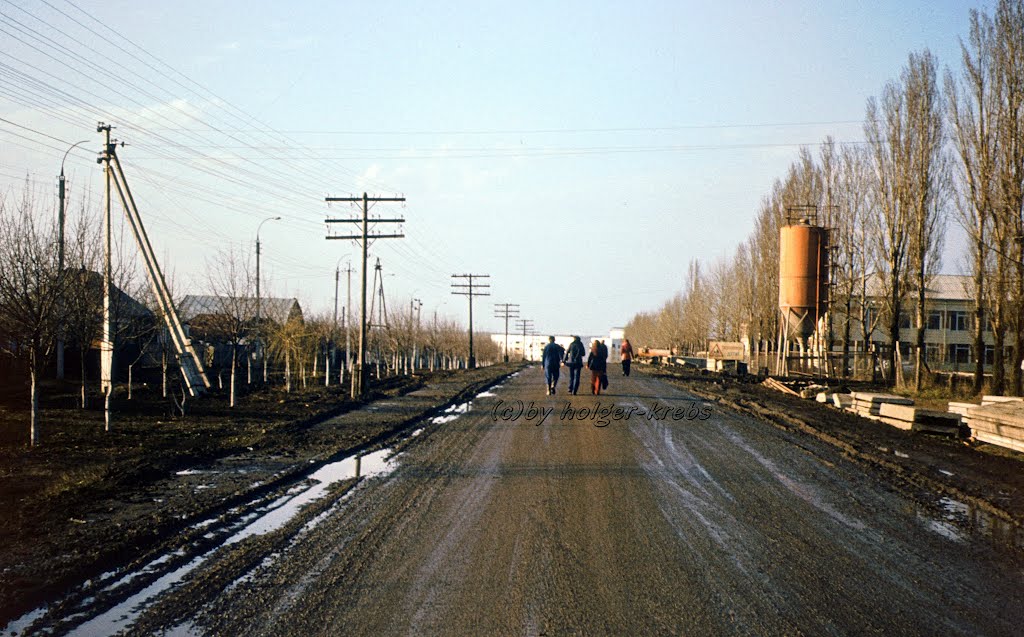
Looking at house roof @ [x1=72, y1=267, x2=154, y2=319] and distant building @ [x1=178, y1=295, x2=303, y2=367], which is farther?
distant building @ [x1=178, y1=295, x2=303, y2=367]

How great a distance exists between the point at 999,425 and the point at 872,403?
6171 mm

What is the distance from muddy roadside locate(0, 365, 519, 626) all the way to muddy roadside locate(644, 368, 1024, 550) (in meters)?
8.00

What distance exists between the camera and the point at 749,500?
372 inches

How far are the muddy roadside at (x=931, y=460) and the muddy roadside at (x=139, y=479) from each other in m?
8.00

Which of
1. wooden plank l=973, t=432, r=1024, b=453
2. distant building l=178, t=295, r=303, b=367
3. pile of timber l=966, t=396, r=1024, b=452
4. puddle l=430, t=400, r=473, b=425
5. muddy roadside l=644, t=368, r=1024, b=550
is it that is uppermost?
distant building l=178, t=295, r=303, b=367

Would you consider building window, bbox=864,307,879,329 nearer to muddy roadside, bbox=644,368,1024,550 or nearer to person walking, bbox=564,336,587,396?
muddy roadside, bbox=644,368,1024,550

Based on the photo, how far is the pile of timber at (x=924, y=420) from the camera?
16.3 meters

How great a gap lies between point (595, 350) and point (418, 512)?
56.0 ft

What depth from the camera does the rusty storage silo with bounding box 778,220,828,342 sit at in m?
36.2

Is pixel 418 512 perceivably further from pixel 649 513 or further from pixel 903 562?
pixel 903 562

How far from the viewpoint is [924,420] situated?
1695 centimetres

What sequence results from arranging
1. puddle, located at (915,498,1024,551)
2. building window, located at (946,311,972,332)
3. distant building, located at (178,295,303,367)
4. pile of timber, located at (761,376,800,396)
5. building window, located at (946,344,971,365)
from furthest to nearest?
building window, located at (946,311,972,332)
building window, located at (946,344,971,365)
pile of timber, located at (761,376,800,396)
distant building, located at (178,295,303,367)
puddle, located at (915,498,1024,551)

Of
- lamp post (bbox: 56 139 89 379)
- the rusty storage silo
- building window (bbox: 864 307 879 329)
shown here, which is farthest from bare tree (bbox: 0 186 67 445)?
building window (bbox: 864 307 879 329)

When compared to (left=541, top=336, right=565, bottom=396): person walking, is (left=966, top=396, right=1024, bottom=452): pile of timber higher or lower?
lower
